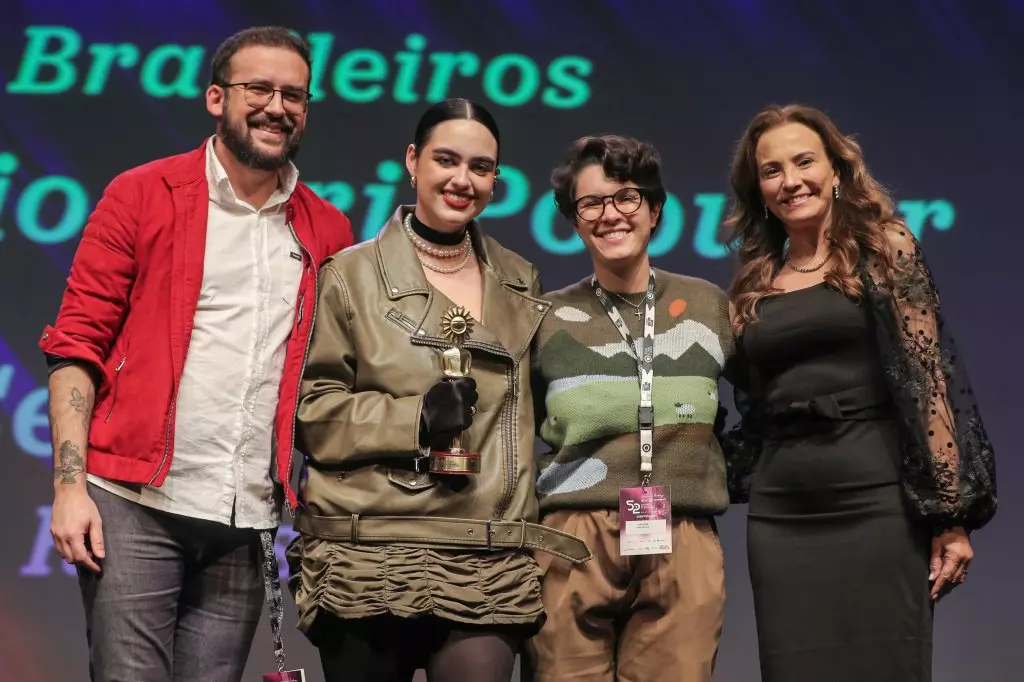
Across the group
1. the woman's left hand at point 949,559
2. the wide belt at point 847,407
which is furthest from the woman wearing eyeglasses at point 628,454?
the woman's left hand at point 949,559

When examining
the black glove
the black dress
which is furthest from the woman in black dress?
the black glove

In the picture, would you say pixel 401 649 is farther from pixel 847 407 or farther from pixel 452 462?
pixel 847 407

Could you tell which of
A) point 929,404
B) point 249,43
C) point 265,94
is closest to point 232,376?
point 265,94

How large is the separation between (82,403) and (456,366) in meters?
0.74

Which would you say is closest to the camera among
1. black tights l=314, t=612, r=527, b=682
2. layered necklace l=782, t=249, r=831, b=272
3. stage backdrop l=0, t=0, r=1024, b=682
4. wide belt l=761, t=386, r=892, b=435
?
black tights l=314, t=612, r=527, b=682

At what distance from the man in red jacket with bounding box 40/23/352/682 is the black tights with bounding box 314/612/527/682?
0.31 metres

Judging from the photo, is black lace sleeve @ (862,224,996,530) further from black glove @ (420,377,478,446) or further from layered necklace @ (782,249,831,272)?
black glove @ (420,377,478,446)

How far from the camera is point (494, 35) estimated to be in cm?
420

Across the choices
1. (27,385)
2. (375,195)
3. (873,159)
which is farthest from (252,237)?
(873,159)

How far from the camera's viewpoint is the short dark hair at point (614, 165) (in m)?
2.54

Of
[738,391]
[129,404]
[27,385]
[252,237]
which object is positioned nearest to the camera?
[129,404]

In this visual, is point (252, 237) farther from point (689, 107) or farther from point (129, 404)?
point (689, 107)

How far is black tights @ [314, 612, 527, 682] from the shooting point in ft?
7.09

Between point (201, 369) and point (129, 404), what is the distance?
0.15 m
